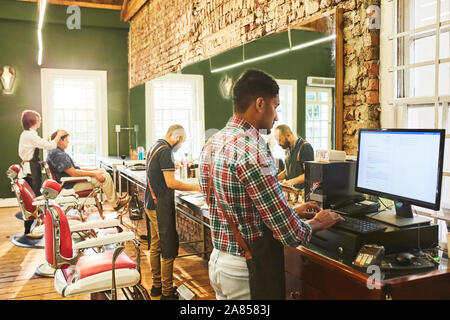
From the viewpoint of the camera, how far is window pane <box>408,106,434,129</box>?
2365 millimetres

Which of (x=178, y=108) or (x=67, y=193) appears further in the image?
(x=178, y=108)

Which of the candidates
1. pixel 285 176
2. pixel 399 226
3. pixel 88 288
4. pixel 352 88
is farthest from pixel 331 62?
pixel 88 288

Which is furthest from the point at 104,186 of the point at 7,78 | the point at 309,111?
the point at 309,111

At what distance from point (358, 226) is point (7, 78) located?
8475 mm

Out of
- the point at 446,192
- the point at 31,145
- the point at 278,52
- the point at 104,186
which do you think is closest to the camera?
the point at 446,192

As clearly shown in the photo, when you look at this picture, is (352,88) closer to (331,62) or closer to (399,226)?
(331,62)

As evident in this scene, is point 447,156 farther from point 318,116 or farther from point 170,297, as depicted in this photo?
point 170,297

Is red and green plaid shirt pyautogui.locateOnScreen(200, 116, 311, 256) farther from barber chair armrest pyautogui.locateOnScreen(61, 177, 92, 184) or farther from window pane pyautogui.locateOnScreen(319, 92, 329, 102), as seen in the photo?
barber chair armrest pyautogui.locateOnScreen(61, 177, 92, 184)

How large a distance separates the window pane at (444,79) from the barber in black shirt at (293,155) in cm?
107

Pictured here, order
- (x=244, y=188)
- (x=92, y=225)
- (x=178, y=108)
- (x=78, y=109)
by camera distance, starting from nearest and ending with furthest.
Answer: (x=244, y=188) < (x=92, y=225) < (x=178, y=108) < (x=78, y=109)

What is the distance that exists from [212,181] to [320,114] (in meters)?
1.44

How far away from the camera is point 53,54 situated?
900cm

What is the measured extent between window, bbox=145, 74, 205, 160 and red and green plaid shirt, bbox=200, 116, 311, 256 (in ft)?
11.8

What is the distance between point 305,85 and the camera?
3.14 metres
